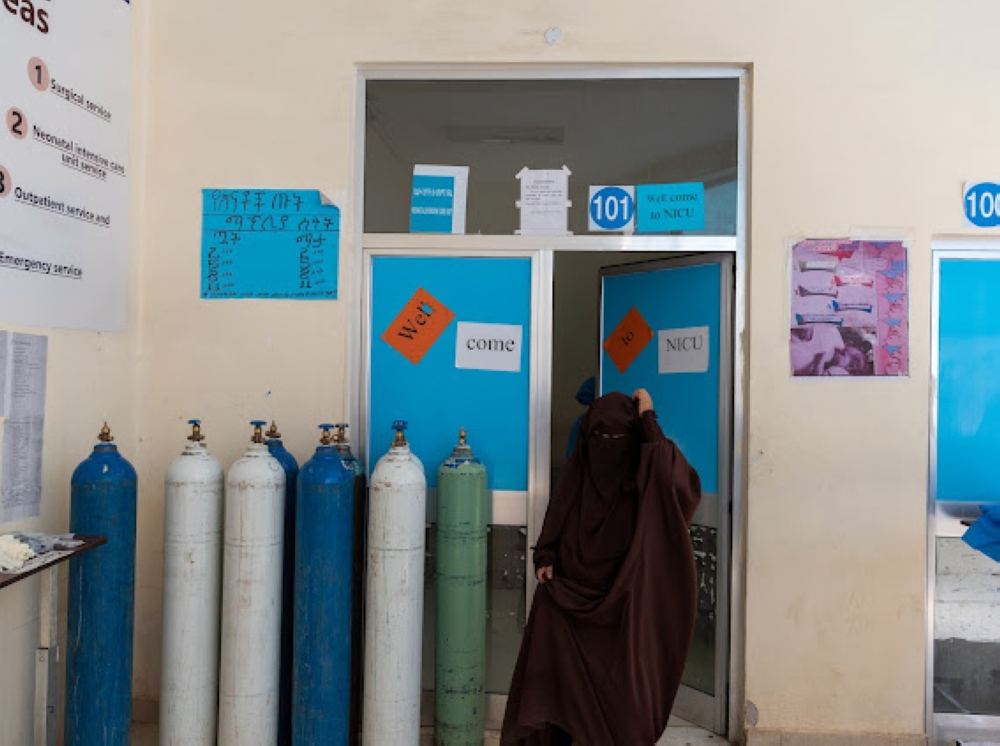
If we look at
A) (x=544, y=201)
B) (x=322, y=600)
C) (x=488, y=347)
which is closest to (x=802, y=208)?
(x=544, y=201)

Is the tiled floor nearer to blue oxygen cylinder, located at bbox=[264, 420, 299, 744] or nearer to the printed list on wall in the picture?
blue oxygen cylinder, located at bbox=[264, 420, 299, 744]

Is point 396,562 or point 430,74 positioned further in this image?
point 430,74

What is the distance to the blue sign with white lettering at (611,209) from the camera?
324 cm

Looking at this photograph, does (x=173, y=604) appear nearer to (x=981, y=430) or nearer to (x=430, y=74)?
(x=430, y=74)

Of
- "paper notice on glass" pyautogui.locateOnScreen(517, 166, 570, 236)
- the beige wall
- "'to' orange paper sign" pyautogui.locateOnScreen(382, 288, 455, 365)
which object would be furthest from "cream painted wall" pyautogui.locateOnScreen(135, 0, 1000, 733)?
"paper notice on glass" pyautogui.locateOnScreen(517, 166, 570, 236)

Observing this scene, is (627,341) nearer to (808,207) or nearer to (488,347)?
(488,347)

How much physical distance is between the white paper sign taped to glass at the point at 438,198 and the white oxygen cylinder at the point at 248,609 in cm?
119

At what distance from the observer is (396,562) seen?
2.80 meters

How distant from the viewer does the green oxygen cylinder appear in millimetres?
3025

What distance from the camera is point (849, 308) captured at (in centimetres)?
311

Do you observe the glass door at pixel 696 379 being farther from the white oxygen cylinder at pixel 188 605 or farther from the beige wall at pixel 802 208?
the white oxygen cylinder at pixel 188 605

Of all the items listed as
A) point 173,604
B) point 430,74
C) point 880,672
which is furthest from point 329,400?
point 880,672

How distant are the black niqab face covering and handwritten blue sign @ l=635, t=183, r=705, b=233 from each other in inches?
31.2

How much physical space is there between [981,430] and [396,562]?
232 centimetres
